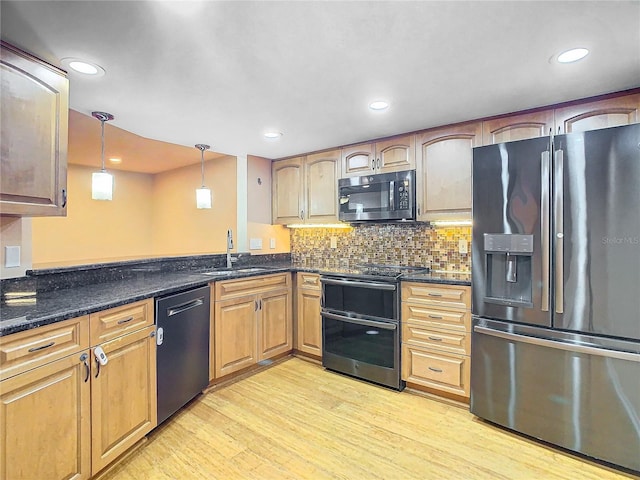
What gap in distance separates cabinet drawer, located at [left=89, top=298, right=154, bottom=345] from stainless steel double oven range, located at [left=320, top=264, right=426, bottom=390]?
60.1 inches

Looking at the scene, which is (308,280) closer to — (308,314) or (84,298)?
(308,314)

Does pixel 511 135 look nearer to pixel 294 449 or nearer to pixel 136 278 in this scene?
pixel 294 449

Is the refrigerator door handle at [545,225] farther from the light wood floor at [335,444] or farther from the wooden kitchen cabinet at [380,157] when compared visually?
the wooden kitchen cabinet at [380,157]

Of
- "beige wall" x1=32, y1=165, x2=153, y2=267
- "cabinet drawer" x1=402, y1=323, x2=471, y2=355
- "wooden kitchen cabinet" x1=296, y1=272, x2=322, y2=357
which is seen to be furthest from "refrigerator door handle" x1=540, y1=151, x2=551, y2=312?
"beige wall" x1=32, y1=165, x2=153, y2=267

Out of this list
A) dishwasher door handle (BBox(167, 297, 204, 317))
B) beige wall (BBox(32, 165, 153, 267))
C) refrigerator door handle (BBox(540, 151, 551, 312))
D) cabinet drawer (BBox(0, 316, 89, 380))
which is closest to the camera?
cabinet drawer (BBox(0, 316, 89, 380))

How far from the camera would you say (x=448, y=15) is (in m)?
1.38

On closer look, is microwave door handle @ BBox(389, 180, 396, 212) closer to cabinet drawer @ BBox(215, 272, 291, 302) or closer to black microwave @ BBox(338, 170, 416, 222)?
black microwave @ BBox(338, 170, 416, 222)

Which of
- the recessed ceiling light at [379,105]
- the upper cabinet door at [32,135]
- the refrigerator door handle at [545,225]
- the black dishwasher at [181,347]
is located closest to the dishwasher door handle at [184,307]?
the black dishwasher at [181,347]

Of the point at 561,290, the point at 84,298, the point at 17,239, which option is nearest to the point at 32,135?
the point at 17,239

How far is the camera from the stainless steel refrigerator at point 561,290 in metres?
1.78

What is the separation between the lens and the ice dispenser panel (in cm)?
207

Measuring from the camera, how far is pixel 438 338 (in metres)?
2.55

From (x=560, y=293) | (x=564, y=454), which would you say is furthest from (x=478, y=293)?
(x=564, y=454)

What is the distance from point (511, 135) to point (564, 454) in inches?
80.3
